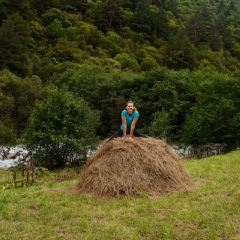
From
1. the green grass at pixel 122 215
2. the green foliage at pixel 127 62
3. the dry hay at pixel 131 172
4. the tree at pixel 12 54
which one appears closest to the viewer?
the green grass at pixel 122 215

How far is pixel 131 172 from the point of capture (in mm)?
8375

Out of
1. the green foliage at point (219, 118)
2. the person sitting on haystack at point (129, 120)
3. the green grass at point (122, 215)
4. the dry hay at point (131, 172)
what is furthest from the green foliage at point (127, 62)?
the green grass at point (122, 215)

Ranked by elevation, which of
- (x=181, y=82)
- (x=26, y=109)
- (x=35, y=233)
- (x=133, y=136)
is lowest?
(x=35, y=233)

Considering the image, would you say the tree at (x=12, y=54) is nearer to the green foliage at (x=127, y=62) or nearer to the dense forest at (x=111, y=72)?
the dense forest at (x=111, y=72)

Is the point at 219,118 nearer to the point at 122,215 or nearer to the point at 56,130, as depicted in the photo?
the point at 56,130

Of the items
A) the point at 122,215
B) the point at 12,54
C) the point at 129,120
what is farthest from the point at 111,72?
the point at 122,215

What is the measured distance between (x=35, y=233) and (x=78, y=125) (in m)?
16.8

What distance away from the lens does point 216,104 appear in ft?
85.5

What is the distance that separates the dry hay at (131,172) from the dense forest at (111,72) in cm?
1235

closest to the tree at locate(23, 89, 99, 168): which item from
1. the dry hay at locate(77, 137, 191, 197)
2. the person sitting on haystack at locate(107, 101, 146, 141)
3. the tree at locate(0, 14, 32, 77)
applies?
the person sitting on haystack at locate(107, 101, 146, 141)

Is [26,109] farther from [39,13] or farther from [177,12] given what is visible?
[177,12]

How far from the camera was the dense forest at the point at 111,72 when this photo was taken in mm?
24688

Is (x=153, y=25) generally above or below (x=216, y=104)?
above

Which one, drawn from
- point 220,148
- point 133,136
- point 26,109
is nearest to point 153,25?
point 26,109
